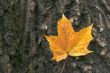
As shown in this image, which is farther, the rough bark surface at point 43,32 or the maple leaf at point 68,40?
the rough bark surface at point 43,32

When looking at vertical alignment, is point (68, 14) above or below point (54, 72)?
above

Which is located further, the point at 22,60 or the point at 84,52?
the point at 22,60

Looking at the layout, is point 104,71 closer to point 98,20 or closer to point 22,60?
point 98,20

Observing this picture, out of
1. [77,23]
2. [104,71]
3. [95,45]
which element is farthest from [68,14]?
[104,71]

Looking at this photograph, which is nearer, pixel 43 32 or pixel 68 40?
pixel 68 40
